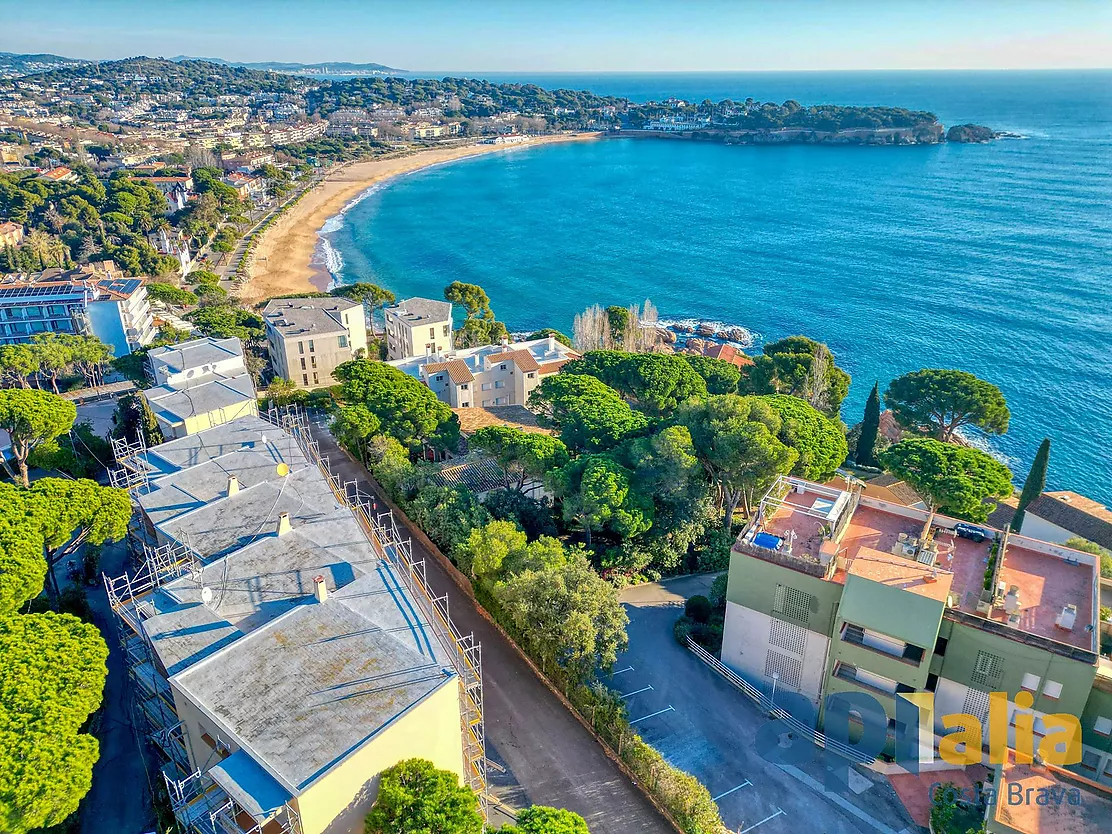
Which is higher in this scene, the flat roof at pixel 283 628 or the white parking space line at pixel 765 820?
the flat roof at pixel 283 628

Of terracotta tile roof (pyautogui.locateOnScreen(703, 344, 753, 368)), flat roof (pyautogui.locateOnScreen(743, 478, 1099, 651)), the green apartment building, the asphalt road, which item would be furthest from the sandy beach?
the green apartment building

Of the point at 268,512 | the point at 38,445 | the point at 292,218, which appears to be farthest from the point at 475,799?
the point at 292,218

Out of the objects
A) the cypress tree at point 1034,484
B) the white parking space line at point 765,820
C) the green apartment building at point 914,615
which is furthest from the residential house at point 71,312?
the cypress tree at point 1034,484

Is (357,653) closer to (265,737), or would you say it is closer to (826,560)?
(265,737)

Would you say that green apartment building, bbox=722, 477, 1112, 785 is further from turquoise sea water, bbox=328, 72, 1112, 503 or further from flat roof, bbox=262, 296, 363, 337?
flat roof, bbox=262, 296, 363, 337

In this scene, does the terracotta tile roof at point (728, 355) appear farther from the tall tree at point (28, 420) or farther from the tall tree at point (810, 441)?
the tall tree at point (28, 420)

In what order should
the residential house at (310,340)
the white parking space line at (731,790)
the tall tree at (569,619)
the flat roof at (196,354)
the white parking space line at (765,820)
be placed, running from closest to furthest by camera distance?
the white parking space line at (765,820)
the white parking space line at (731,790)
the tall tree at (569,619)
the flat roof at (196,354)
the residential house at (310,340)
